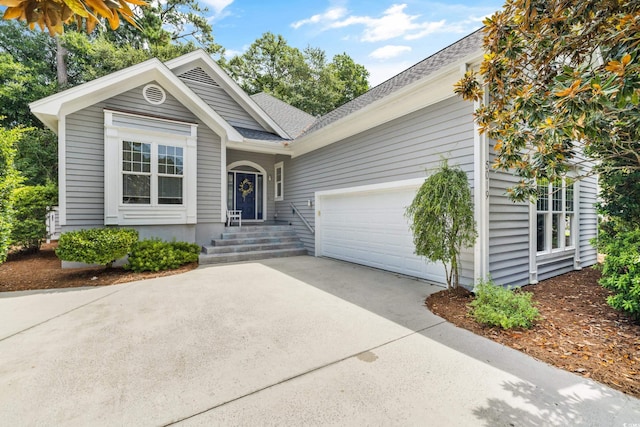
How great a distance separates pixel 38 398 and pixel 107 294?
121 inches

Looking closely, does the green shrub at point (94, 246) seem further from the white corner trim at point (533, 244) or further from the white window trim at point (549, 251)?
the white corner trim at point (533, 244)

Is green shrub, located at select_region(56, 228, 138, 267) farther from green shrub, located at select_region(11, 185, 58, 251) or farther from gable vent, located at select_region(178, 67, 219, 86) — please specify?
gable vent, located at select_region(178, 67, 219, 86)

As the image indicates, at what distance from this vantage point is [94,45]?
1425cm

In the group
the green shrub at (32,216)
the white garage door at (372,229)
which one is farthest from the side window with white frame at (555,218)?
the green shrub at (32,216)

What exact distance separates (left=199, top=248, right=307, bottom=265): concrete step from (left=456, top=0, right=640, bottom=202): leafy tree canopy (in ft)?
20.3

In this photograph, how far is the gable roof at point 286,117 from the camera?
37.2ft

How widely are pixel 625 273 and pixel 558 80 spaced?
3112 mm

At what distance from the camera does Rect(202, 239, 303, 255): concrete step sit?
7.96 metres

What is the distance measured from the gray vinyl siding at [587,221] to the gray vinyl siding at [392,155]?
449 cm

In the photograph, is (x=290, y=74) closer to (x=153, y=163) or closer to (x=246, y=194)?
(x=246, y=194)

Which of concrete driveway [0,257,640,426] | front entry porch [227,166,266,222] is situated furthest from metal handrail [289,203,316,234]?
concrete driveway [0,257,640,426]

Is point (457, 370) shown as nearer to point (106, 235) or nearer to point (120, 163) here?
point (106, 235)

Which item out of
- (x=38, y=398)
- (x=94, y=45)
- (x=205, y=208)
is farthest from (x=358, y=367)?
(x=94, y=45)

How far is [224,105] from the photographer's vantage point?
404 inches
